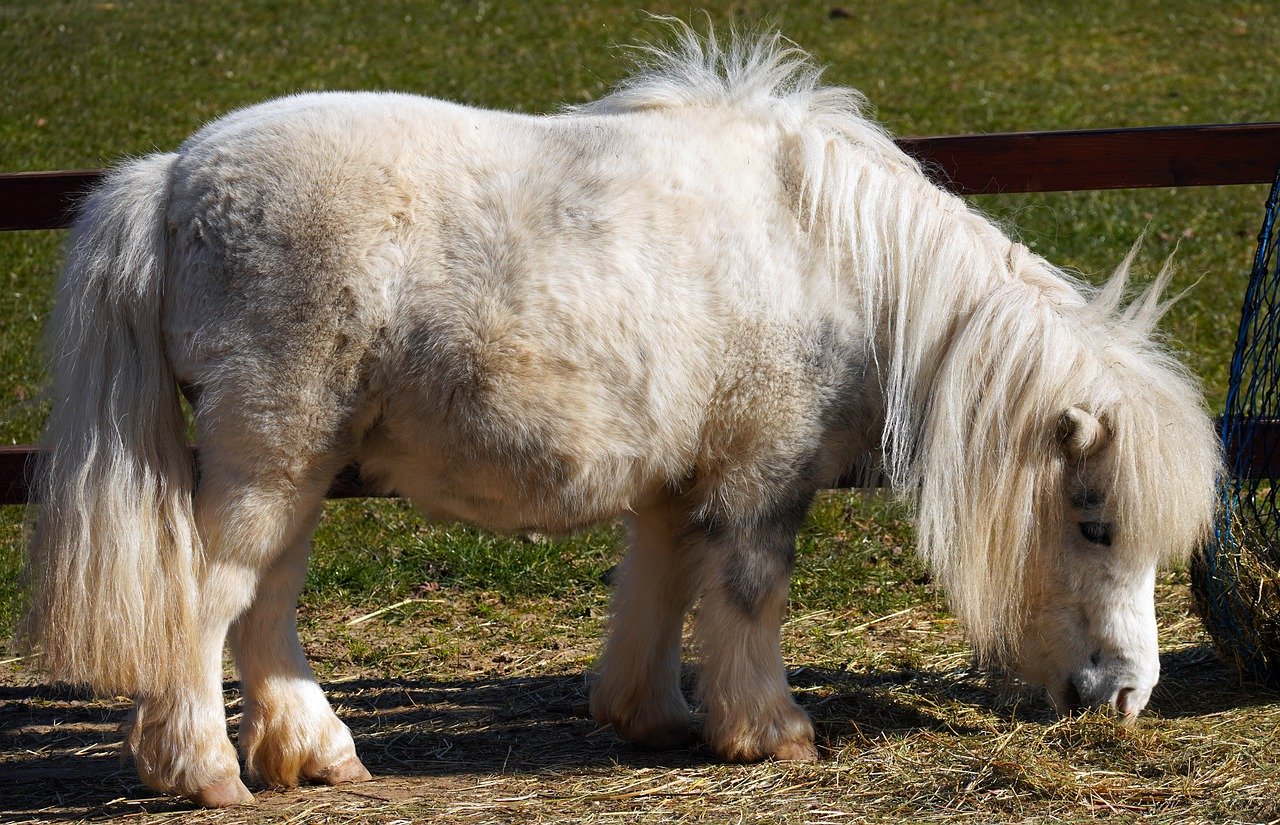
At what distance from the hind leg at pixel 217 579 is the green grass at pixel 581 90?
1.79m

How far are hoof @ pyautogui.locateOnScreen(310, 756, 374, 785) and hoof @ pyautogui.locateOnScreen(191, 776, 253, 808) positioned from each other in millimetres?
231

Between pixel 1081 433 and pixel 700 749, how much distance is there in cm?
139

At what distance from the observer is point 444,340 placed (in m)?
3.14

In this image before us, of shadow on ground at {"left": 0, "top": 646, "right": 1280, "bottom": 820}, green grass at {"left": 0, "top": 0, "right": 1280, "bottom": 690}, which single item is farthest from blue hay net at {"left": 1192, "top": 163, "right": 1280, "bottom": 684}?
green grass at {"left": 0, "top": 0, "right": 1280, "bottom": 690}

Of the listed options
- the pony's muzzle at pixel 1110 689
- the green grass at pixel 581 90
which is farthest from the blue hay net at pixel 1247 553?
the green grass at pixel 581 90

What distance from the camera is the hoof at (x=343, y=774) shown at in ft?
11.5

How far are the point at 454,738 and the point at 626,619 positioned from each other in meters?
0.64

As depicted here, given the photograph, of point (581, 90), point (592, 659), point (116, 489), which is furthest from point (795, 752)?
point (581, 90)

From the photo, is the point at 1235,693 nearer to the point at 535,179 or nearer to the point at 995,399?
the point at 995,399

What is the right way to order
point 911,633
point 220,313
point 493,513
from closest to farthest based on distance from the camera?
point 220,313 → point 493,513 → point 911,633

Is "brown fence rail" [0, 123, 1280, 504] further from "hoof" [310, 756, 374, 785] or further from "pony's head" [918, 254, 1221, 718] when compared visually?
"hoof" [310, 756, 374, 785]

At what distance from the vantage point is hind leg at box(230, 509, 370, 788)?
3.42 metres

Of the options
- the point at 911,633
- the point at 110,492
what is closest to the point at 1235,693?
the point at 911,633

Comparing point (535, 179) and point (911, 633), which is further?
point (911, 633)
